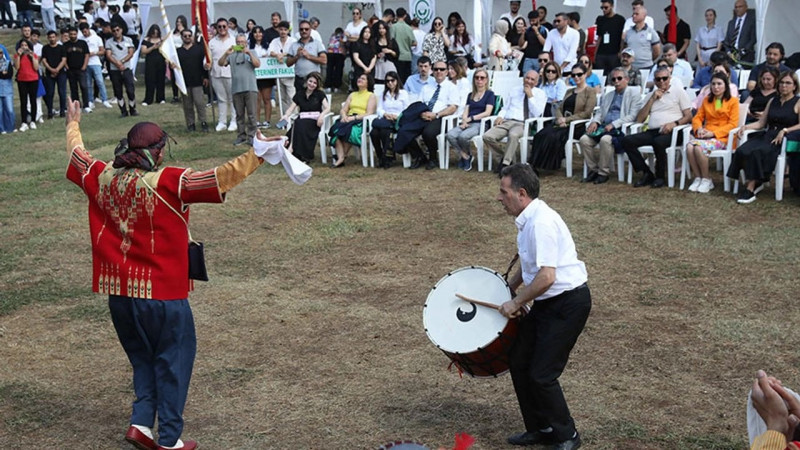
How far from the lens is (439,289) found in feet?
17.0

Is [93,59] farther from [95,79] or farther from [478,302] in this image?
[478,302]

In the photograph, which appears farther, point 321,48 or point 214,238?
point 321,48

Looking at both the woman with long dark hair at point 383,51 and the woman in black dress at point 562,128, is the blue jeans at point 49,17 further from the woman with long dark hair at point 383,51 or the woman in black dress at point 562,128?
the woman in black dress at point 562,128

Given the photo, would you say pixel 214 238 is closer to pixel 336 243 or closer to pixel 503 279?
pixel 336 243

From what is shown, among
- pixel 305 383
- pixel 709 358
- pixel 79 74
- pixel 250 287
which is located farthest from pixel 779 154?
pixel 79 74

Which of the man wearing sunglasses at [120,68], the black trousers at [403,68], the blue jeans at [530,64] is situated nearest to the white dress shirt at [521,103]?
the blue jeans at [530,64]

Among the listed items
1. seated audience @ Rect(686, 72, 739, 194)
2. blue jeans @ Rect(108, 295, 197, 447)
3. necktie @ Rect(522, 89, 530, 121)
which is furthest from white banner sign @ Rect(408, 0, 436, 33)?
blue jeans @ Rect(108, 295, 197, 447)

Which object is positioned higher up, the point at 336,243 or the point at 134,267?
the point at 134,267

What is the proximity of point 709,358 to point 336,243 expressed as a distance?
14.2 feet

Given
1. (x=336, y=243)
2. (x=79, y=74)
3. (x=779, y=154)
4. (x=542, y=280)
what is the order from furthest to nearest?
(x=79, y=74), (x=779, y=154), (x=336, y=243), (x=542, y=280)

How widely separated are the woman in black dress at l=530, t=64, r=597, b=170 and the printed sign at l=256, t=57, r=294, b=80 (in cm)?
611

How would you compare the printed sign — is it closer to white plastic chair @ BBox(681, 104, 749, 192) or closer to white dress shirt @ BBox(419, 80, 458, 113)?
white dress shirt @ BBox(419, 80, 458, 113)

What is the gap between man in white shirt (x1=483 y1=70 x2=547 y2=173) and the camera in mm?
12562

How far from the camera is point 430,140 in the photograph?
13188 mm
